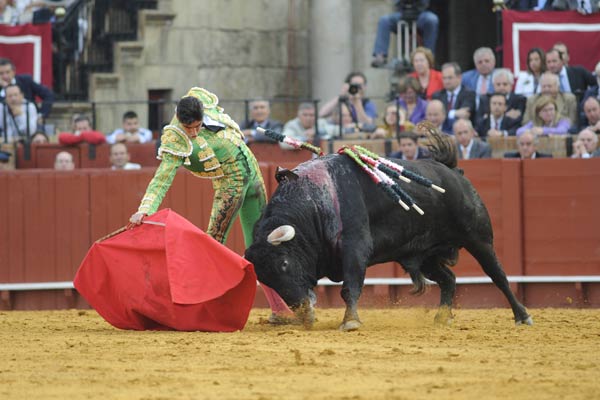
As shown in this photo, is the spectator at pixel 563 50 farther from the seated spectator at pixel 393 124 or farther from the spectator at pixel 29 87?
the spectator at pixel 29 87

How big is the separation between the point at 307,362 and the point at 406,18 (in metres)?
8.14

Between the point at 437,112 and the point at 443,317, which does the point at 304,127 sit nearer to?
the point at 437,112

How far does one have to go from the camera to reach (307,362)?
23.8 ft

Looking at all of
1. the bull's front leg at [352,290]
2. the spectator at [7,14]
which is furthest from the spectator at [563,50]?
the spectator at [7,14]

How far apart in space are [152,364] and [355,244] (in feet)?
6.49

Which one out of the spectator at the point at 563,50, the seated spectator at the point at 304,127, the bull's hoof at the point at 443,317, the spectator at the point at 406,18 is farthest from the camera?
the spectator at the point at 406,18

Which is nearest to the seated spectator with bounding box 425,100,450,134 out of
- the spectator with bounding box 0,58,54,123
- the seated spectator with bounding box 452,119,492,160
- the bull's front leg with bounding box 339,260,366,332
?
the seated spectator with bounding box 452,119,492,160

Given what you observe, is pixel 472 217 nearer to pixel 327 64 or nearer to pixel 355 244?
pixel 355 244

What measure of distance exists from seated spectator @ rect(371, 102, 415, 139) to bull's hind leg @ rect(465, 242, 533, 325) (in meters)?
3.63

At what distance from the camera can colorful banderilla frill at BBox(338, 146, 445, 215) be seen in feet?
29.4

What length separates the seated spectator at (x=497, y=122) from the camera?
1279 cm

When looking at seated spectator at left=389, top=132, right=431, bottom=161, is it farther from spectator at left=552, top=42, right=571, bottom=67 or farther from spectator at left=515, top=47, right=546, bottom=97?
spectator at left=552, top=42, right=571, bottom=67

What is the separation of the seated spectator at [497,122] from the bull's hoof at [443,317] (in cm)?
355

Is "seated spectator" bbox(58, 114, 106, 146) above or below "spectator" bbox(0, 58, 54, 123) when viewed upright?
below
